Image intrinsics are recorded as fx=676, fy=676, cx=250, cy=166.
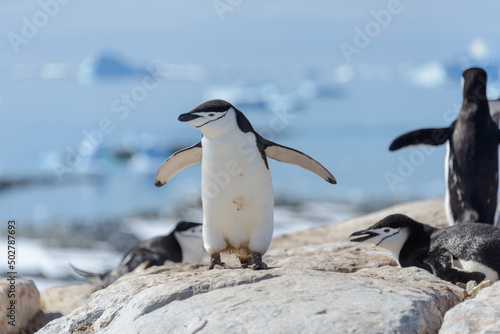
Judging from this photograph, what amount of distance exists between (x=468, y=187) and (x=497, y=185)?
0.26 metres

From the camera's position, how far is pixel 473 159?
476 cm

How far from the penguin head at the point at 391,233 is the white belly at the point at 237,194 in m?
0.77

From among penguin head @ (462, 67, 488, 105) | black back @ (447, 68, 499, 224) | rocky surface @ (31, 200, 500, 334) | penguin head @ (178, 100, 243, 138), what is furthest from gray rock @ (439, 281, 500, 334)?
penguin head @ (462, 67, 488, 105)

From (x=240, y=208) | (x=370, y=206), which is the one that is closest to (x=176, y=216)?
(x=370, y=206)

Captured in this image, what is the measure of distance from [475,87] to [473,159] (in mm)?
546

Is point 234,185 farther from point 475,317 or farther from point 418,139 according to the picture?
point 418,139

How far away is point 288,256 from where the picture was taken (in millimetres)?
4258

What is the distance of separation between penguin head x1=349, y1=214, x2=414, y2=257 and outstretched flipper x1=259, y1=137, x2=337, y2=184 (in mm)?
552

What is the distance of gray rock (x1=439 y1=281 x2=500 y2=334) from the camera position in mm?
2407

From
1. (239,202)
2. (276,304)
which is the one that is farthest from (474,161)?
(276,304)

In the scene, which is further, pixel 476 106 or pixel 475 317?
pixel 476 106

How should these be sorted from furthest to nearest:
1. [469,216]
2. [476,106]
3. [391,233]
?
[476,106]
[469,216]
[391,233]

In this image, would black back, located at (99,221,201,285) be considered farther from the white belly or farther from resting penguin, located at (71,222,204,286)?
the white belly

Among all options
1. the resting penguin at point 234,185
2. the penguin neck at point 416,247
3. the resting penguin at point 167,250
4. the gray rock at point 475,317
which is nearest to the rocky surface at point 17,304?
the resting penguin at point 167,250
